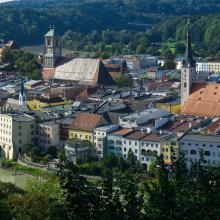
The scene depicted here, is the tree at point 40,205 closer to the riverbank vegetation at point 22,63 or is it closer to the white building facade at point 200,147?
the white building facade at point 200,147

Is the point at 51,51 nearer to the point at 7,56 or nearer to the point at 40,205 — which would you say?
the point at 7,56

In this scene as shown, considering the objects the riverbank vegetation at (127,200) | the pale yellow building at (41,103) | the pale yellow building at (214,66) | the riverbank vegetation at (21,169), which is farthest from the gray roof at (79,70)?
the riverbank vegetation at (127,200)

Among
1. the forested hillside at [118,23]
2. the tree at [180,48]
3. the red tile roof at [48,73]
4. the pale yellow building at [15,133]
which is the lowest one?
the pale yellow building at [15,133]

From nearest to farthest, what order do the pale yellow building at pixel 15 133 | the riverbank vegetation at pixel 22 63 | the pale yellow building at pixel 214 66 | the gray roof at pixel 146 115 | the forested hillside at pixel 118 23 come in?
the pale yellow building at pixel 15 133
the gray roof at pixel 146 115
the riverbank vegetation at pixel 22 63
the pale yellow building at pixel 214 66
the forested hillside at pixel 118 23

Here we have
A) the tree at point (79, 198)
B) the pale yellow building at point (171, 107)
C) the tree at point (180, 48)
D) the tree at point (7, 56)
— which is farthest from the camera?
the tree at point (180, 48)

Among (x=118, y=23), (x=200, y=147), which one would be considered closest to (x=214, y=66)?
(x=200, y=147)

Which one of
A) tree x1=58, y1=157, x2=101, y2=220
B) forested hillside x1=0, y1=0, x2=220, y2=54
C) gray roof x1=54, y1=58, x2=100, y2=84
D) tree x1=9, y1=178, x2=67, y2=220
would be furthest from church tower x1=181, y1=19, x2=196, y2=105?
forested hillside x1=0, y1=0, x2=220, y2=54

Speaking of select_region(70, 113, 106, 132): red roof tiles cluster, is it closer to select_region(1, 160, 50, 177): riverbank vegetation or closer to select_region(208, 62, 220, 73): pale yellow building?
select_region(1, 160, 50, 177): riverbank vegetation

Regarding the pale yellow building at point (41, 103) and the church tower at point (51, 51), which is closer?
the pale yellow building at point (41, 103)
